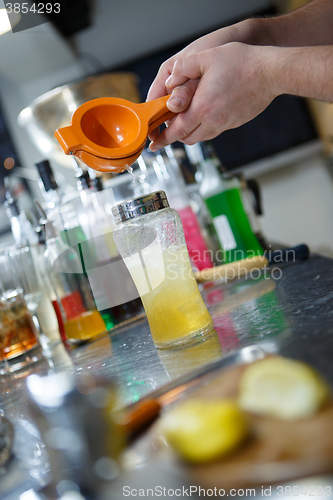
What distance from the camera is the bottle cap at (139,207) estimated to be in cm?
55

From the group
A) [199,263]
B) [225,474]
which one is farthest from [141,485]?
[199,263]

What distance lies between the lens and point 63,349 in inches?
36.0

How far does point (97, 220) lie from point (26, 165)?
183 centimetres

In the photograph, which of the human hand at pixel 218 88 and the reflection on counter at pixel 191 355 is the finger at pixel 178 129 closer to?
the human hand at pixel 218 88

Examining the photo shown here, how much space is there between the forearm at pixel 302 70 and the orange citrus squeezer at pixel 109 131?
6.7 inches

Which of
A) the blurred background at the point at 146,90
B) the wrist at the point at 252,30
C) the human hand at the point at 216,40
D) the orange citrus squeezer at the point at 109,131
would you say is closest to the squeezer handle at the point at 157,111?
the orange citrus squeezer at the point at 109,131

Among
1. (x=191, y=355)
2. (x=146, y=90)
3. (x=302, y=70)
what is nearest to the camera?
(x=191, y=355)

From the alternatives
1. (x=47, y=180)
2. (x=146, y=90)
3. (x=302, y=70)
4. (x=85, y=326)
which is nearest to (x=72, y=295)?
(x=85, y=326)

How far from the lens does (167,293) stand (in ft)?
1.88

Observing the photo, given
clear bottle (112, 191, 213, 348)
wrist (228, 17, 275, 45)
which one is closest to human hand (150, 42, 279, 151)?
wrist (228, 17, 275, 45)

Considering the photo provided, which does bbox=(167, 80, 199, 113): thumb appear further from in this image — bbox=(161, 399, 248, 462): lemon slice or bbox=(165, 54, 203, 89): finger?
bbox=(161, 399, 248, 462): lemon slice

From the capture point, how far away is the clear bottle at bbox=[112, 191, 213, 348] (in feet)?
1.85

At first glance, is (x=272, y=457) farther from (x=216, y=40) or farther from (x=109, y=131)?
(x=216, y=40)

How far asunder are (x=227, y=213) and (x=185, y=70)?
1.50 ft
